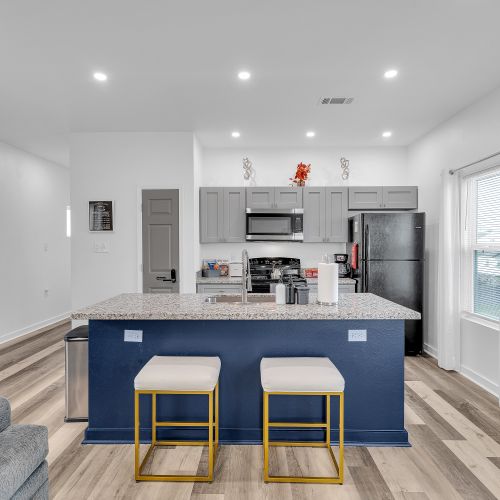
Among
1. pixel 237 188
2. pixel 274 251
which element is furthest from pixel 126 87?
pixel 274 251

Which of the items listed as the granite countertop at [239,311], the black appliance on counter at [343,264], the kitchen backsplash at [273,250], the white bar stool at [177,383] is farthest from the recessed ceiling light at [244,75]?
the black appliance on counter at [343,264]

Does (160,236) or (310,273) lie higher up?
(160,236)

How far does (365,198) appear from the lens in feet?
17.8

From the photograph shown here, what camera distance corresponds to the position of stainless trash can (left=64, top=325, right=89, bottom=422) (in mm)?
3002

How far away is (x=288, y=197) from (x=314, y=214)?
42 centimetres

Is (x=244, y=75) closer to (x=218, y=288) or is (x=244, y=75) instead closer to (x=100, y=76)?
(x=100, y=76)

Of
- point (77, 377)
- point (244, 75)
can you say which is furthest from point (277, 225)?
point (77, 377)

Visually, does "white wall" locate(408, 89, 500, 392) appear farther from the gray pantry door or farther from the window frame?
the gray pantry door

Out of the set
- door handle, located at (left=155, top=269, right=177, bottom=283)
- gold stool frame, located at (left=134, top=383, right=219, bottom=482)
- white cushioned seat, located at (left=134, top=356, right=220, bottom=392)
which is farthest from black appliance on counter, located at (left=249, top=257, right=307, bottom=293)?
white cushioned seat, located at (left=134, top=356, right=220, bottom=392)

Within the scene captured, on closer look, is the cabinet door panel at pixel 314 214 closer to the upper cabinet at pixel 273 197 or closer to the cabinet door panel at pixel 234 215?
the upper cabinet at pixel 273 197

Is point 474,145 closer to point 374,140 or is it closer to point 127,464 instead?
point 374,140

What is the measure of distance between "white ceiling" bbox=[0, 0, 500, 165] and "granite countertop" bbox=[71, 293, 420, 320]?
6.04ft

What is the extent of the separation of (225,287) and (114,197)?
177 cm

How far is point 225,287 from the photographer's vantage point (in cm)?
514
